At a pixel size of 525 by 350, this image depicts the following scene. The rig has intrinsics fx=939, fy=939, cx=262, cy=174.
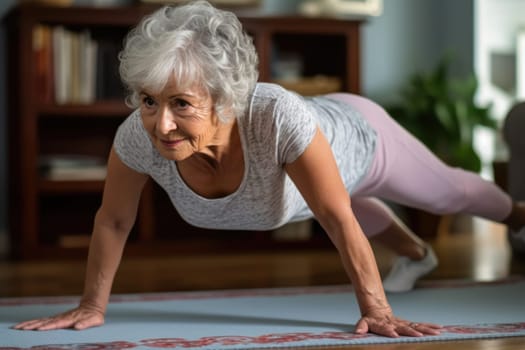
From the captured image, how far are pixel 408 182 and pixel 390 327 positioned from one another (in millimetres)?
658

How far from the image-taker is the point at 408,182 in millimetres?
2682

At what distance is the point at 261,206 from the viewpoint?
236cm

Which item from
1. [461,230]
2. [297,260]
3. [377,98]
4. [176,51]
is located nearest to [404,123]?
[377,98]

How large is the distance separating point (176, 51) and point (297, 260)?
83.5 inches

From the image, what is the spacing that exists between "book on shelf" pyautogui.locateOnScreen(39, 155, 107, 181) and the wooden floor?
1.31ft

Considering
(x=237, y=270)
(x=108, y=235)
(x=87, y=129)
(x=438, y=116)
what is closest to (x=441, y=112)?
(x=438, y=116)

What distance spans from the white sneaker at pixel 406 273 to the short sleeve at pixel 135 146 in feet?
3.12

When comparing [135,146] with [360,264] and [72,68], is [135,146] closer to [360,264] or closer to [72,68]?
[360,264]

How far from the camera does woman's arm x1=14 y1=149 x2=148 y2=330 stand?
91.8 inches

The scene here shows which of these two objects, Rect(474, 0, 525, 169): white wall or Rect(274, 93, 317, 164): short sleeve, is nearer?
Rect(274, 93, 317, 164): short sleeve

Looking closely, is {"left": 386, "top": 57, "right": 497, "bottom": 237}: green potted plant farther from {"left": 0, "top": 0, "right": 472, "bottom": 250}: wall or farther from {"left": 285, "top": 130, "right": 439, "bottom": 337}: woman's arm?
{"left": 285, "top": 130, "right": 439, "bottom": 337}: woman's arm

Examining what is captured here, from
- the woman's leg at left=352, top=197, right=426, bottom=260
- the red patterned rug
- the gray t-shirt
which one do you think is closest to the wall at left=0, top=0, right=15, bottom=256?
the red patterned rug

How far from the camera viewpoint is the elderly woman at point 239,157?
2.01 metres

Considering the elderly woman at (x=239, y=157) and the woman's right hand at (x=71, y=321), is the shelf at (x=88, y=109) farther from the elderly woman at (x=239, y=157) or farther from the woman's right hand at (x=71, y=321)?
the woman's right hand at (x=71, y=321)
